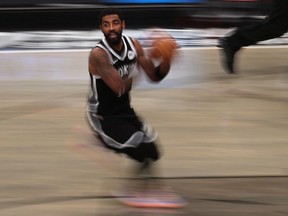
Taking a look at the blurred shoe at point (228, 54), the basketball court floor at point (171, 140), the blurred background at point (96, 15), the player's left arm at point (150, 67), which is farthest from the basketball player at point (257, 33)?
the player's left arm at point (150, 67)

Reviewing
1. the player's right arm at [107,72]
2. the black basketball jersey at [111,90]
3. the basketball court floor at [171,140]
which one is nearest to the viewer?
the player's right arm at [107,72]

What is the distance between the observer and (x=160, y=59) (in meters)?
3.55

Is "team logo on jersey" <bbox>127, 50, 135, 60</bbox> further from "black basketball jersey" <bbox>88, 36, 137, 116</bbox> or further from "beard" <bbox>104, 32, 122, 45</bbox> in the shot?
"beard" <bbox>104, 32, 122, 45</bbox>

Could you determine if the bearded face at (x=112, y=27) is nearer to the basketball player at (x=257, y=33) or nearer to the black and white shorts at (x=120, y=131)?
the black and white shorts at (x=120, y=131)

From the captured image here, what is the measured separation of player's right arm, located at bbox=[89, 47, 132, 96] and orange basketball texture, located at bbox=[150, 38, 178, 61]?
0.24 m

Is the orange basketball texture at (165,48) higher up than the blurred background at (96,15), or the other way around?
the orange basketball texture at (165,48)

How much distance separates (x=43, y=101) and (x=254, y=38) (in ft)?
8.27

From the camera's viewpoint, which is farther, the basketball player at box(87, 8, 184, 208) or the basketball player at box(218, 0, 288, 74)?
the basketball player at box(218, 0, 288, 74)

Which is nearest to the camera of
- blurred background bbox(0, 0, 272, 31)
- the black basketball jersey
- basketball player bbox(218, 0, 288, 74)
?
the black basketball jersey

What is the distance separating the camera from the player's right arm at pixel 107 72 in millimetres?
3395

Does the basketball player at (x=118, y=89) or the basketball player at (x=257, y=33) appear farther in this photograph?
the basketball player at (x=257, y=33)

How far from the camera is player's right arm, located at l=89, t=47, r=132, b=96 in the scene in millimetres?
3395

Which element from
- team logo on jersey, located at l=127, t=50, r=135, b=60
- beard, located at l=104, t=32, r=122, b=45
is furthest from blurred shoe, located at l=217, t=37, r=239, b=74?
beard, located at l=104, t=32, r=122, b=45

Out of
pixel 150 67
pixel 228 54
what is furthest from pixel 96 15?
pixel 150 67
